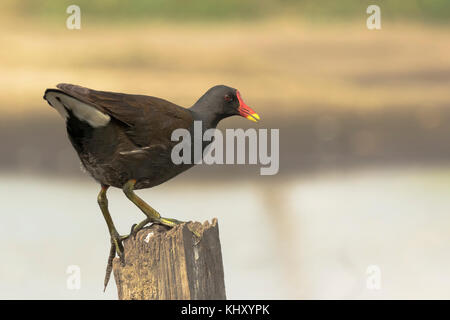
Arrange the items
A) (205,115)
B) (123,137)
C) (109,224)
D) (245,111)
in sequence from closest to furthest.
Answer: (123,137) → (109,224) → (205,115) → (245,111)

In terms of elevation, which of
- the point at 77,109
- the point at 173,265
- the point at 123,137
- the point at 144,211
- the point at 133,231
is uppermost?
the point at 77,109

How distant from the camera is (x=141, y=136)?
621 centimetres

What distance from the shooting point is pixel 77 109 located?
5.93 meters

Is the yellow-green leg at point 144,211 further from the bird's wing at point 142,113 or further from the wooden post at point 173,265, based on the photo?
the bird's wing at point 142,113

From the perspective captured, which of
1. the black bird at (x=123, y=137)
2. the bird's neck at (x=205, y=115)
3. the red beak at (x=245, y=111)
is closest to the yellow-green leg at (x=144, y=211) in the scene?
the black bird at (x=123, y=137)

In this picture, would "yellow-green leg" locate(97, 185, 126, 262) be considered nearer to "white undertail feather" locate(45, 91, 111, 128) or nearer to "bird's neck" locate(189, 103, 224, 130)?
"white undertail feather" locate(45, 91, 111, 128)

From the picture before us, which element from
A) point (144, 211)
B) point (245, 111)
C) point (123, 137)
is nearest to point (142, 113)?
point (123, 137)

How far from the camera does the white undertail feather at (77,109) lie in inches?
230

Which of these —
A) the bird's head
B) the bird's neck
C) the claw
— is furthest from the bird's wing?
the claw

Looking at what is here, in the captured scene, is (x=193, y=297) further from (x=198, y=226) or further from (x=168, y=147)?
(x=168, y=147)

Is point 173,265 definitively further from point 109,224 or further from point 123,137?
point 123,137

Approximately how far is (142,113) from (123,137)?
0.27 meters

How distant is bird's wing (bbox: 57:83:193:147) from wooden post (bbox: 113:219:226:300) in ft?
2.69

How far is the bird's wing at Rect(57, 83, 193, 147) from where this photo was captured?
19.8ft
